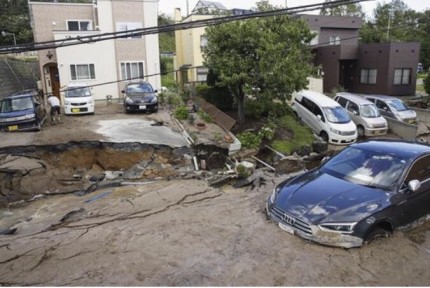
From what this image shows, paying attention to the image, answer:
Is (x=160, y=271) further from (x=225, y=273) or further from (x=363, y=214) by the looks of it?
(x=363, y=214)

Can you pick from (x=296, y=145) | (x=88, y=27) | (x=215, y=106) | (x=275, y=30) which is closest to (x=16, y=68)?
(x=88, y=27)

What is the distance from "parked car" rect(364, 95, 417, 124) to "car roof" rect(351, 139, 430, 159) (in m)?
13.0

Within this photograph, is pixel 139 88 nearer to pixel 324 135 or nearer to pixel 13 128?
pixel 13 128

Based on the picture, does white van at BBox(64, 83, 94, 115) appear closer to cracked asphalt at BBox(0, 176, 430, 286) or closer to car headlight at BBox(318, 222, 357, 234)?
cracked asphalt at BBox(0, 176, 430, 286)

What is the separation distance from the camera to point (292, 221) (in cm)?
607

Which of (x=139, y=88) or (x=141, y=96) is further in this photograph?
(x=139, y=88)

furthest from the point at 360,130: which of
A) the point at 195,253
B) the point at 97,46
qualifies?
the point at 97,46

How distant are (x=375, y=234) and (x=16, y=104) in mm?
15684

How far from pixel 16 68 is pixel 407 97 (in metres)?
33.5

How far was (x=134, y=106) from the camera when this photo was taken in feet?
63.1

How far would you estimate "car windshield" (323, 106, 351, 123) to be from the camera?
17.4m

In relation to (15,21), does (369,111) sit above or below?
below

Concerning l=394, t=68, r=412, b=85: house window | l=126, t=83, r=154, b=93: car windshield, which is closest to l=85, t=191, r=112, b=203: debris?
l=126, t=83, r=154, b=93: car windshield

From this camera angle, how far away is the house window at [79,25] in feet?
81.4
